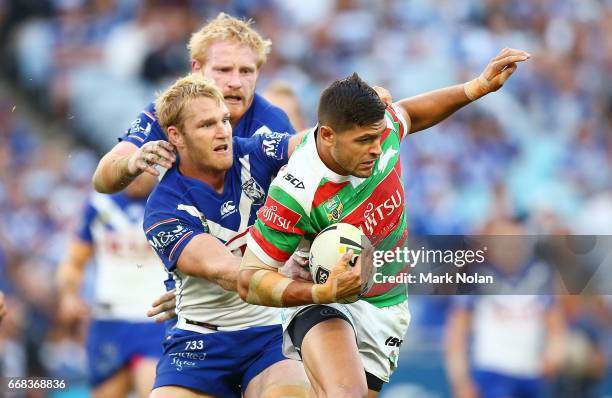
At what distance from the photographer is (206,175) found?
521 cm

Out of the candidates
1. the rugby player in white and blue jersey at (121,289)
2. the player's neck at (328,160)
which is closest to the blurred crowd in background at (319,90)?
the rugby player in white and blue jersey at (121,289)

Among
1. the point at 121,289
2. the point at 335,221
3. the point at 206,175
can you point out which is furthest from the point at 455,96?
the point at 121,289

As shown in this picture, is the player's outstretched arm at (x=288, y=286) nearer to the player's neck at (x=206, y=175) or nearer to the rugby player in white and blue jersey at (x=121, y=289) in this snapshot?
the player's neck at (x=206, y=175)

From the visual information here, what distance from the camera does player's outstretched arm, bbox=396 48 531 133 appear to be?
5.16m

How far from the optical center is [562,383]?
8812mm

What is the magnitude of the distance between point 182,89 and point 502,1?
20.3 feet

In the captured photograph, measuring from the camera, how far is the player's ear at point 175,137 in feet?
17.2

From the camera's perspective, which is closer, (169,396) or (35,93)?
(169,396)

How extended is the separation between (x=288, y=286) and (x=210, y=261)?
1.83 feet

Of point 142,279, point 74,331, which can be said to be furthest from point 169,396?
point 74,331

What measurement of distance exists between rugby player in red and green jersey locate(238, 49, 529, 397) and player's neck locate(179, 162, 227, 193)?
1.83 ft

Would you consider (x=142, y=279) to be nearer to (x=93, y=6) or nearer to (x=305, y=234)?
(x=305, y=234)

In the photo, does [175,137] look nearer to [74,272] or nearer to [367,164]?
[367,164]
